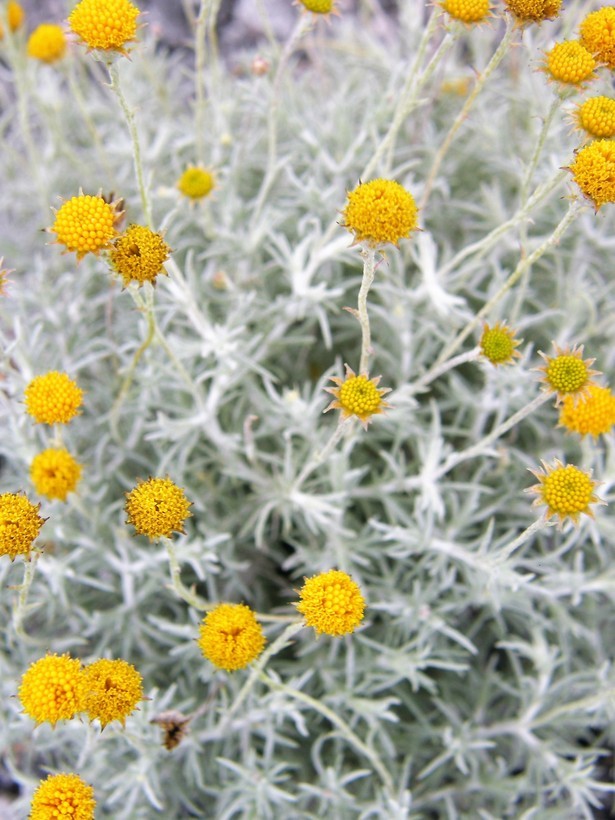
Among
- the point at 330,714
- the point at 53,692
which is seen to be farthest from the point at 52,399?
the point at 330,714

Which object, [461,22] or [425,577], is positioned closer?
[461,22]

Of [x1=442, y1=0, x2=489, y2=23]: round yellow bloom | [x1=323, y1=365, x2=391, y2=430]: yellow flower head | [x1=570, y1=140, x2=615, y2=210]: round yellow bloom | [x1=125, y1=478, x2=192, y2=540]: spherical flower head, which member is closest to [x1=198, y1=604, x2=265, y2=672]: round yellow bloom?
[x1=125, y1=478, x2=192, y2=540]: spherical flower head

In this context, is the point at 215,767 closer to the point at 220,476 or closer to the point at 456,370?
the point at 220,476

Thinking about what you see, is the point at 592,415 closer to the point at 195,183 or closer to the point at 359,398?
the point at 359,398

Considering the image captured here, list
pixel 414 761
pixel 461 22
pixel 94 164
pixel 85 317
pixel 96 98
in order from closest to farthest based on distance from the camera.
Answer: pixel 461 22, pixel 414 761, pixel 85 317, pixel 94 164, pixel 96 98

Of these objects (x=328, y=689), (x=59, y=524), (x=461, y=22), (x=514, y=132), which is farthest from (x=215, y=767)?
(x=514, y=132)

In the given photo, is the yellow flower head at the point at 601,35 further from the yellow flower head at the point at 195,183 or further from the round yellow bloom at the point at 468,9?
the yellow flower head at the point at 195,183
